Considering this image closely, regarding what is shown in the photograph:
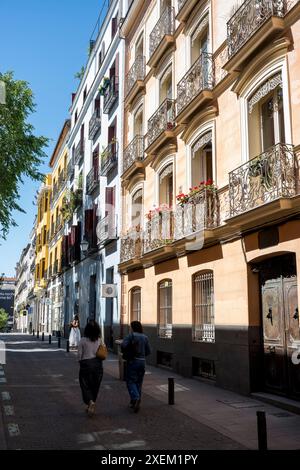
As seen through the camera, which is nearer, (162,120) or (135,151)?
(162,120)

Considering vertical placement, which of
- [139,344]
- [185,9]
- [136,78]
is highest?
[136,78]

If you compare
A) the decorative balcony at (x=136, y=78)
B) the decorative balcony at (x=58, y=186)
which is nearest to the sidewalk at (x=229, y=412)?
the decorative balcony at (x=136, y=78)

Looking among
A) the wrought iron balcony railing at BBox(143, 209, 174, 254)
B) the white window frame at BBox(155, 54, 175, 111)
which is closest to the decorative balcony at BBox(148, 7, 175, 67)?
Result: the white window frame at BBox(155, 54, 175, 111)

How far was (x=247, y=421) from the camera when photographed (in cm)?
781

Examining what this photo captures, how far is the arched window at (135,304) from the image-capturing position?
18.2 meters

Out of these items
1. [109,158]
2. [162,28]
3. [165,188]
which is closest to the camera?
[165,188]

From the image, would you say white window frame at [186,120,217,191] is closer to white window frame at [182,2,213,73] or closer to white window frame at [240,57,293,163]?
white window frame at [240,57,293,163]

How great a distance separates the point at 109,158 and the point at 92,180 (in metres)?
3.71

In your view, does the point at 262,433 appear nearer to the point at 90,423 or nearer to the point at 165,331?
the point at 90,423

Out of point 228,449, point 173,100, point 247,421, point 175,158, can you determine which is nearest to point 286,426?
point 247,421

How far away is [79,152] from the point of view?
3003cm

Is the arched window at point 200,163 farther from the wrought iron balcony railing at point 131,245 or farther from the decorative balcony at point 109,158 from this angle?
the decorative balcony at point 109,158

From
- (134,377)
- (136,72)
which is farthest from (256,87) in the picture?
(136,72)

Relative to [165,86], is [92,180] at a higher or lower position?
lower
